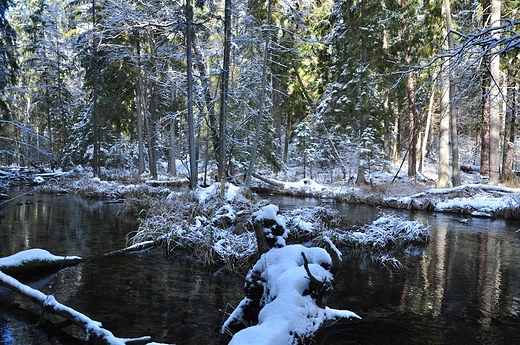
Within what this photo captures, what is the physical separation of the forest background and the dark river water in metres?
3.70

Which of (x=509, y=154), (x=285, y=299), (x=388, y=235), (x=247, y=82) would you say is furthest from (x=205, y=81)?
(x=509, y=154)

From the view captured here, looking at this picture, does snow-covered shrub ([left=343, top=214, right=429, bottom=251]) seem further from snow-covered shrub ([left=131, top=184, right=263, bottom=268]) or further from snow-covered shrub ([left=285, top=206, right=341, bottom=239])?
snow-covered shrub ([left=131, top=184, right=263, bottom=268])

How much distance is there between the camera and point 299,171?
2908 centimetres

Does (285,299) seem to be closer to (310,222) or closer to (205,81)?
(310,222)

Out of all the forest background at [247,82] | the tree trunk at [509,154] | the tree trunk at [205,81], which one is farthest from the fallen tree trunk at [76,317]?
the tree trunk at [509,154]

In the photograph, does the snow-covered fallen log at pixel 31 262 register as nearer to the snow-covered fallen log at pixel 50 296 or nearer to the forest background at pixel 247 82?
the snow-covered fallen log at pixel 50 296

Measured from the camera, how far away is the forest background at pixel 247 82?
46.5ft

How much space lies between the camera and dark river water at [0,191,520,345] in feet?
14.3

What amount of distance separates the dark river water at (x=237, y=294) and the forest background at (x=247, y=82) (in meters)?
3.70

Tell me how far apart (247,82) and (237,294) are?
40.8ft

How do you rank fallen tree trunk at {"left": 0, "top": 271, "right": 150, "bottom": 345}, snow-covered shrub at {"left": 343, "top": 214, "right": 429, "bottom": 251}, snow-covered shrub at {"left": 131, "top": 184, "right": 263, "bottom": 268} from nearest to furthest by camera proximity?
fallen tree trunk at {"left": 0, "top": 271, "right": 150, "bottom": 345} → snow-covered shrub at {"left": 131, "top": 184, "right": 263, "bottom": 268} → snow-covered shrub at {"left": 343, "top": 214, "right": 429, "bottom": 251}

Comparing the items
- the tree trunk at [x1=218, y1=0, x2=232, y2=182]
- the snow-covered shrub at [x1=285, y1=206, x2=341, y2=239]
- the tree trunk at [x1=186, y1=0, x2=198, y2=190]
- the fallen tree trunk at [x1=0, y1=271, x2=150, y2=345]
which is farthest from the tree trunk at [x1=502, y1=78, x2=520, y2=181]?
the fallen tree trunk at [x1=0, y1=271, x2=150, y2=345]

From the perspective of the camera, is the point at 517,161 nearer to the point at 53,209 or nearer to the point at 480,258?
the point at 480,258

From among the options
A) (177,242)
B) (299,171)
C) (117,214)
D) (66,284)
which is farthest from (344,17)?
(66,284)
